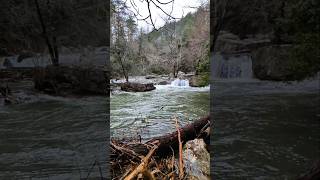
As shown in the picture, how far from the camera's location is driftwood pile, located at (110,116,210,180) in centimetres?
273

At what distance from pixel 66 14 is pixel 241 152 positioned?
1.51 metres

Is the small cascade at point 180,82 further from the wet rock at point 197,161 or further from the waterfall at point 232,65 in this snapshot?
the wet rock at point 197,161

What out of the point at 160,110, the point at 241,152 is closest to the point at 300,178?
the point at 241,152

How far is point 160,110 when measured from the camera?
2.83 meters

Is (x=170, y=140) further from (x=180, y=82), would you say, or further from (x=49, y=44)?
(x=49, y=44)

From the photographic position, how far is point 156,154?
2789 millimetres

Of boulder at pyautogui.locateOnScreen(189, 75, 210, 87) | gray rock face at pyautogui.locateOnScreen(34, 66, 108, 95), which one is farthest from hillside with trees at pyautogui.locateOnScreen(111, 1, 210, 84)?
gray rock face at pyautogui.locateOnScreen(34, 66, 108, 95)

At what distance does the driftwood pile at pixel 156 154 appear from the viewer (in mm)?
2732

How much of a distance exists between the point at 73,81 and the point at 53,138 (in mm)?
415

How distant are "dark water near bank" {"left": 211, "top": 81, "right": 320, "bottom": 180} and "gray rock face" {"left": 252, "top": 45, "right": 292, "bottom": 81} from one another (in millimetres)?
56

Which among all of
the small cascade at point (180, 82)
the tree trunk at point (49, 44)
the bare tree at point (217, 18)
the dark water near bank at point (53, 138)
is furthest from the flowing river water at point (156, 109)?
the tree trunk at point (49, 44)

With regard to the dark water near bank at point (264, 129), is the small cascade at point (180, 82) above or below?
above

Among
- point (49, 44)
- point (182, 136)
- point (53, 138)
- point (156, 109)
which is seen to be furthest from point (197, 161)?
point (49, 44)

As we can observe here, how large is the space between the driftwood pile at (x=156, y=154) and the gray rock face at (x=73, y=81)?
41cm
